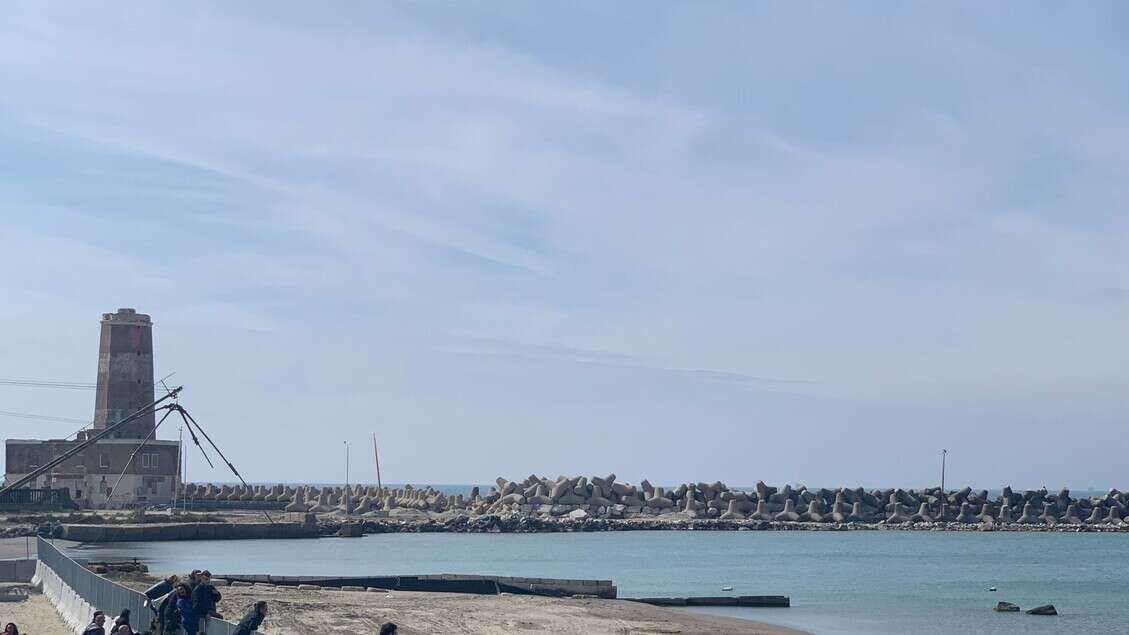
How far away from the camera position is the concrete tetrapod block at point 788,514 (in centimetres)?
8419

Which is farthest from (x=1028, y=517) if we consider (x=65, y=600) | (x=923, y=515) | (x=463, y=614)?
(x=65, y=600)

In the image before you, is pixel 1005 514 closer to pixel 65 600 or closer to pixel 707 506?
pixel 707 506

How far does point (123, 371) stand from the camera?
68125mm

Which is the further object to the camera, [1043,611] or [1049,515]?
[1049,515]

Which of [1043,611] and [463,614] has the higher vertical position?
[463,614]

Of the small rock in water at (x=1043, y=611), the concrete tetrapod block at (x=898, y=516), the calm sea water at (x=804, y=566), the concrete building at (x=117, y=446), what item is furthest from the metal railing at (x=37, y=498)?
the concrete tetrapod block at (x=898, y=516)

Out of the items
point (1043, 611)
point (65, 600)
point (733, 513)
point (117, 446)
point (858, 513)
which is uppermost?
point (117, 446)

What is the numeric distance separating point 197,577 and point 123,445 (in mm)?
54512

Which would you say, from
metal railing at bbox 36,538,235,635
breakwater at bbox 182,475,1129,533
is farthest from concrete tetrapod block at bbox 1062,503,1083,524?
metal railing at bbox 36,538,235,635

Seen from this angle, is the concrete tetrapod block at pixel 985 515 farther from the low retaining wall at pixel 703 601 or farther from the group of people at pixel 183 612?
the group of people at pixel 183 612

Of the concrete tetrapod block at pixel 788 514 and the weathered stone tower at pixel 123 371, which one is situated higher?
the weathered stone tower at pixel 123 371

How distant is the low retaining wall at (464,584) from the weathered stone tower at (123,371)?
115ft

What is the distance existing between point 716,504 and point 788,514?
473 cm

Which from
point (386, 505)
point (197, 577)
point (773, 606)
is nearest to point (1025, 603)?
point (773, 606)
